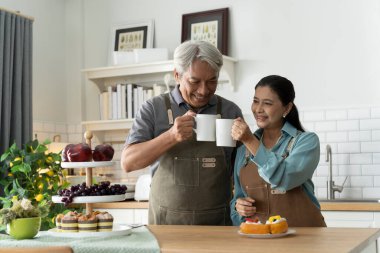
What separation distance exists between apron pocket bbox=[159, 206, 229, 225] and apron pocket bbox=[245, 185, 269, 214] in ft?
0.50

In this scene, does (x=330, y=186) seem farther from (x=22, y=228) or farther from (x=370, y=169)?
(x=22, y=228)

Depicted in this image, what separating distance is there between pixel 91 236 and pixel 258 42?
3.18m

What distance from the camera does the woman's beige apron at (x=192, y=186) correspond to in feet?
9.12

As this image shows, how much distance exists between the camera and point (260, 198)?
2.73 metres

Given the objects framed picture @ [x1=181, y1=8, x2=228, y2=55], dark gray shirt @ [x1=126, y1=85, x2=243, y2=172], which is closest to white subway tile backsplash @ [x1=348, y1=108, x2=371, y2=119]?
framed picture @ [x1=181, y1=8, x2=228, y2=55]

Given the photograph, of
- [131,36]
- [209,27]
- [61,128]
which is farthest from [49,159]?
[209,27]

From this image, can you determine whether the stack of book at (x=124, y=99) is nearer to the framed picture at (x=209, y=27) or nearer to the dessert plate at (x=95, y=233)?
the framed picture at (x=209, y=27)

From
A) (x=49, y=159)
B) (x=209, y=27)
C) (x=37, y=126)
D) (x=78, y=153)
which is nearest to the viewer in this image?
(x=78, y=153)

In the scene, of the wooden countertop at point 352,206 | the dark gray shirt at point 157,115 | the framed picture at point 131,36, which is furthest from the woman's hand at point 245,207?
the framed picture at point 131,36

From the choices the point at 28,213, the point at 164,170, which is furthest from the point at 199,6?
the point at 28,213

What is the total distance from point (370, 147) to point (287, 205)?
225cm

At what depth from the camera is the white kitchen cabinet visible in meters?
5.29

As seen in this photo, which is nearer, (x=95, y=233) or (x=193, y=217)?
(x=95, y=233)

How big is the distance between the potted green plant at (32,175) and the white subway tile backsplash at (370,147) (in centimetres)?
219
